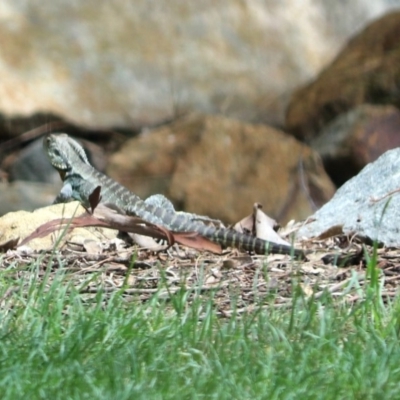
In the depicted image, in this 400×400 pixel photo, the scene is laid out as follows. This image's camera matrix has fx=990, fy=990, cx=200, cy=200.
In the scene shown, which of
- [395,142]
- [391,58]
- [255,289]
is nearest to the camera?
[255,289]

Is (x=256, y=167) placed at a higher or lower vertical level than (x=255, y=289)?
higher

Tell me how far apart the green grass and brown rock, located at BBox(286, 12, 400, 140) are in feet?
28.5

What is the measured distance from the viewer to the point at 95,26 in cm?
1473

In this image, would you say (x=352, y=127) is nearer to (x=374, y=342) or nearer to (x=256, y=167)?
(x=256, y=167)

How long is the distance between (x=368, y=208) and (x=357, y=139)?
6031 mm

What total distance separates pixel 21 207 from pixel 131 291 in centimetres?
776

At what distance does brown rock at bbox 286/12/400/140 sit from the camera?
12805 millimetres

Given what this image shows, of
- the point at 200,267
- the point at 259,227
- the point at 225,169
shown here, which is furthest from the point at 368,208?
the point at 225,169

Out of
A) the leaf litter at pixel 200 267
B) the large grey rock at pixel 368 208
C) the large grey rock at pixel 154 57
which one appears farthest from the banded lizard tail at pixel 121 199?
the large grey rock at pixel 154 57

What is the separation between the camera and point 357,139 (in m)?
12.2

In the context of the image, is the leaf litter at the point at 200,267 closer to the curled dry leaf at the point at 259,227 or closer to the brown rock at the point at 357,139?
the curled dry leaf at the point at 259,227

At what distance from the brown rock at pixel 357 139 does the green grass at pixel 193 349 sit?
7.80 m

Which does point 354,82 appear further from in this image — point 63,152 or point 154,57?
point 63,152

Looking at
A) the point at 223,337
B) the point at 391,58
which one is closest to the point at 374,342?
the point at 223,337
